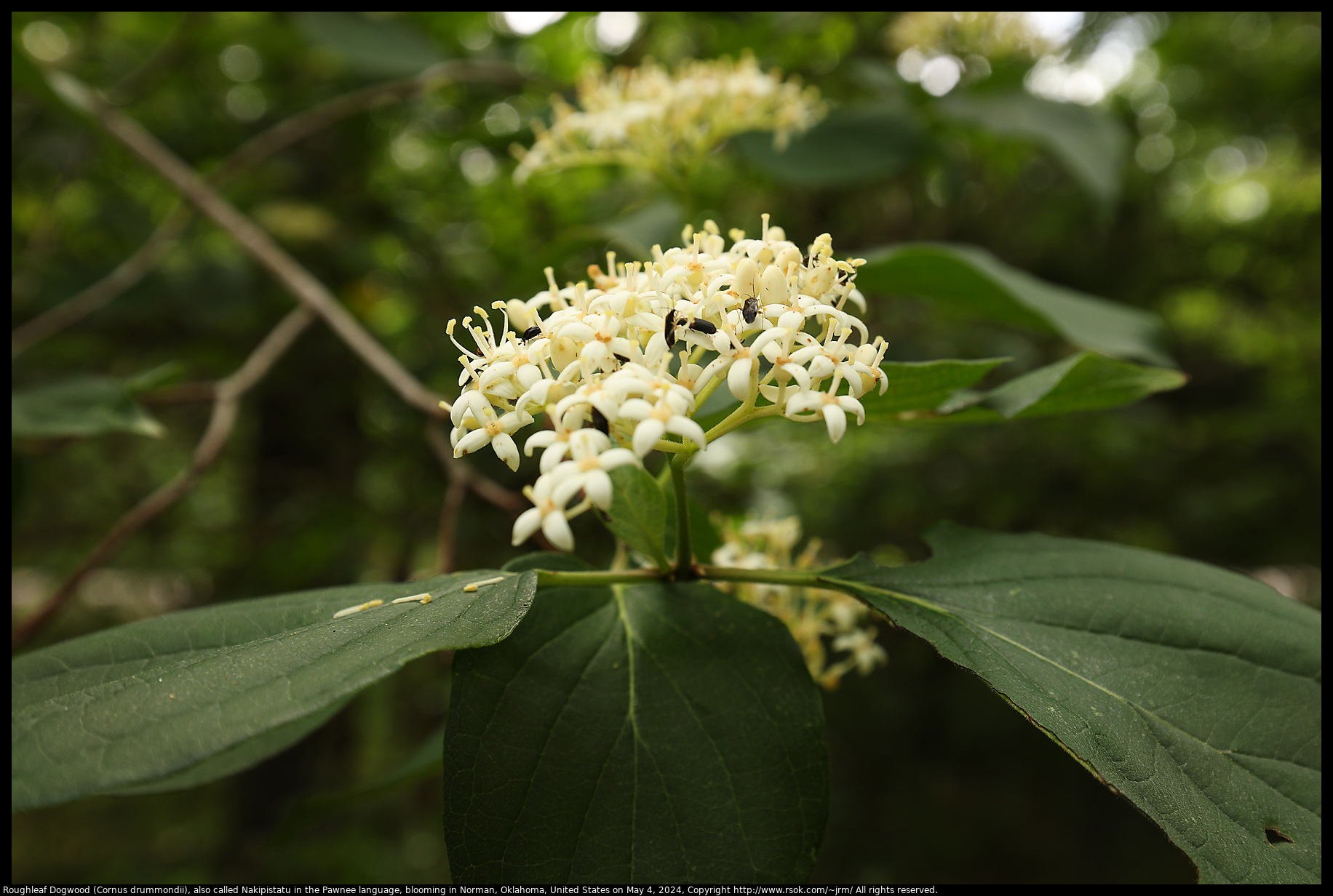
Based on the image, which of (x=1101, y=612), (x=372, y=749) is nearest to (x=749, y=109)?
(x=1101, y=612)

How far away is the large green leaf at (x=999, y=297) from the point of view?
1.22 m

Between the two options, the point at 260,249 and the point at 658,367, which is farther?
the point at 260,249

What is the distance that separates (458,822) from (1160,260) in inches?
127

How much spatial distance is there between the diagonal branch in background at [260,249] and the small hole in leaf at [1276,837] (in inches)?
44.0

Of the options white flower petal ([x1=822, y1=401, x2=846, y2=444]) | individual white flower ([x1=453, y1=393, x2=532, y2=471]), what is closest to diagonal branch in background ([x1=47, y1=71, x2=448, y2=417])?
individual white flower ([x1=453, y1=393, x2=532, y2=471])

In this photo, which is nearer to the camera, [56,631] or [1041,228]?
[1041,228]

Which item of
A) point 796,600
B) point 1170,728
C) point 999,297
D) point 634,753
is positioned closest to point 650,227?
point 999,297

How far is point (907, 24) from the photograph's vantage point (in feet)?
7.98

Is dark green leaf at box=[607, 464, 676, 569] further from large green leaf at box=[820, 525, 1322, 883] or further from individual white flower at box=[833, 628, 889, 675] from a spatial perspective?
individual white flower at box=[833, 628, 889, 675]

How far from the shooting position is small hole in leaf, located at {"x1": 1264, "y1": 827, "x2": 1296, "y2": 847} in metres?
0.69

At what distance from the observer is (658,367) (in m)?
0.74

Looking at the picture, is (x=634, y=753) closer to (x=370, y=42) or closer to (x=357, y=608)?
(x=357, y=608)

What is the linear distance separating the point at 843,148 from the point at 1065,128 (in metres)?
0.57

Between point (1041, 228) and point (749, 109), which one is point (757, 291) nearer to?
point (749, 109)
